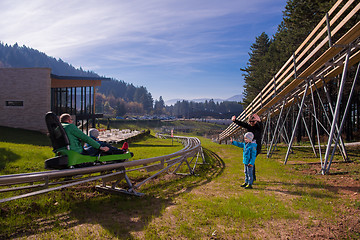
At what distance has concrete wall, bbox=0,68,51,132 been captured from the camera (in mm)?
30938

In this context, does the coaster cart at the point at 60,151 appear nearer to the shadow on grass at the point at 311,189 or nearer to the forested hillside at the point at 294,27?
the shadow on grass at the point at 311,189

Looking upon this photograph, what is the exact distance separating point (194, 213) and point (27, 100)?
3322 centimetres

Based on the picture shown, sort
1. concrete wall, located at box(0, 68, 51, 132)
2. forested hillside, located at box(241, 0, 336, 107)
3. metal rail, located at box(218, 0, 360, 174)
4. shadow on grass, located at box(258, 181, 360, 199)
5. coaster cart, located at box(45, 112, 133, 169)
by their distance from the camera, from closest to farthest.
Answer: coaster cart, located at box(45, 112, 133, 169)
shadow on grass, located at box(258, 181, 360, 199)
metal rail, located at box(218, 0, 360, 174)
forested hillside, located at box(241, 0, 336, 107)
concrete wall, located at box(0, 68, 51, 132)

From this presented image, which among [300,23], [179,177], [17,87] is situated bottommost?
[179,177]

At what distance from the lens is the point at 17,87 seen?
103ft

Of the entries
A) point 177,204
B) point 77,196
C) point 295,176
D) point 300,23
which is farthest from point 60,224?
point 300,23

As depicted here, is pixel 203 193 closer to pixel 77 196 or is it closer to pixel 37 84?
pixel 77 196

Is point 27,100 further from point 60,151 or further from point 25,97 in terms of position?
point 60,151

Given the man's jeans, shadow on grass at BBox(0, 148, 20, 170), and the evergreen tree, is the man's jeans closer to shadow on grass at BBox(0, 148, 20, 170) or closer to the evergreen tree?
shadow on grass at BBox(0, 148, 20, 170)

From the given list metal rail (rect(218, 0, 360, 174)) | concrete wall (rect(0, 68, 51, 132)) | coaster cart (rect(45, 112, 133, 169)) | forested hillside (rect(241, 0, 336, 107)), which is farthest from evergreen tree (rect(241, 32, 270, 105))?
coaster cart (rect(45, 112, 133, 169))

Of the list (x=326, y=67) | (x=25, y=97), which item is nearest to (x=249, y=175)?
(x=326, y=67)

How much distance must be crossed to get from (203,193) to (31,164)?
22.8 feet

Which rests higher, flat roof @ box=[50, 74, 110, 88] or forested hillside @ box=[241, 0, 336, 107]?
forested hillside @ box=[241, 0, 336, 107]

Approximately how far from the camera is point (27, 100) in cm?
3103
